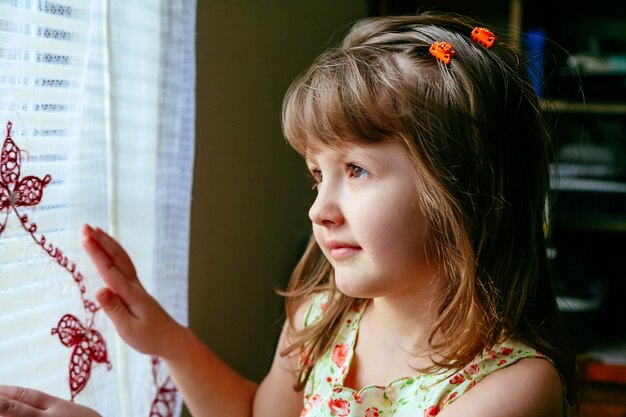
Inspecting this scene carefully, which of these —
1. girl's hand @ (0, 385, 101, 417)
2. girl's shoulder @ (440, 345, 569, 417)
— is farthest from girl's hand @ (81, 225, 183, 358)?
girl's shoulder @ (440, 345, 569, 417)

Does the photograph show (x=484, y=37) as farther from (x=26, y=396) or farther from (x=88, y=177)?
(x=26, y=396)

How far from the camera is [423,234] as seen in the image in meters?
0.88

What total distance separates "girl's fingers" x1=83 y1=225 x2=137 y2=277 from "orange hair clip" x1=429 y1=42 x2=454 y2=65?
471 mm

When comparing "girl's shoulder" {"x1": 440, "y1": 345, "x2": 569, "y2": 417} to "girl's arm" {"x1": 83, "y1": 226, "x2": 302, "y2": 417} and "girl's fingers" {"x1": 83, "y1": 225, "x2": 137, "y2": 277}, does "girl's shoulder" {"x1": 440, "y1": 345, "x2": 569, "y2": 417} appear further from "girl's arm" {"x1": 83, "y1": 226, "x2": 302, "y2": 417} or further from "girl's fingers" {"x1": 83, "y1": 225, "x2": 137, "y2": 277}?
"girl's fingers" {"x1": 83, "y1": 225, "x2": 137, "y2": 277}

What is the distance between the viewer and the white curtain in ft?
2.64

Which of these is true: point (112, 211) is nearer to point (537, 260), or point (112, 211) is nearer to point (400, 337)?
point (400, 337)

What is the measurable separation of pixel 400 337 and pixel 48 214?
1.59 ft

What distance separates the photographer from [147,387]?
3.57 feet

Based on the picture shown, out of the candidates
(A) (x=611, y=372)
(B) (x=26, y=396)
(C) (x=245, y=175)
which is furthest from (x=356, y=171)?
(A) (x=611, y=372)

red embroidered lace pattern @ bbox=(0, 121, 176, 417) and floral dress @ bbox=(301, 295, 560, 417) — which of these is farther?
floral dress @ bbox=(301, 295, 560, 417)

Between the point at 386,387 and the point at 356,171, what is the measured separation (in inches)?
12.0

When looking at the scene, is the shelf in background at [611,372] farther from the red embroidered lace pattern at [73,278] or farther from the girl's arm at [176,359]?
the red embroidered lace pattern at [73,278]

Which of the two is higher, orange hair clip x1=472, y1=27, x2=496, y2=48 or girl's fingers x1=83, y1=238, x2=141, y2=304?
orange hair clip x1=472, y1=27, x2=496, y2=48

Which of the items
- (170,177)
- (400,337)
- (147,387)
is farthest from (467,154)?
(147,387)
